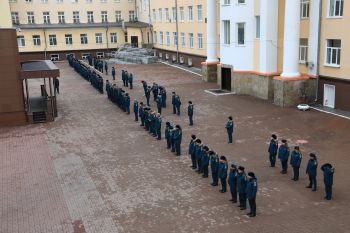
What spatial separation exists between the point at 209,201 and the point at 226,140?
5820mm

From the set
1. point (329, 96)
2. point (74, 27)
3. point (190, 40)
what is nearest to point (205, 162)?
point (329, 96)

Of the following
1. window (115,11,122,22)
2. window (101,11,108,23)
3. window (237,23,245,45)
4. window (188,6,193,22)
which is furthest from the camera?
window (115,11,122,22)

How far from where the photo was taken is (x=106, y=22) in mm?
50219

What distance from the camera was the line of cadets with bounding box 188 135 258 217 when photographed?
10.1 m

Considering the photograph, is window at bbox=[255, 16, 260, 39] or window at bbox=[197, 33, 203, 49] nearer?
window at bbox=[255, 16, 260, 39]

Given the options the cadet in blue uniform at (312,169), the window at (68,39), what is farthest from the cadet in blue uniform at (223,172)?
the window at (68,39)

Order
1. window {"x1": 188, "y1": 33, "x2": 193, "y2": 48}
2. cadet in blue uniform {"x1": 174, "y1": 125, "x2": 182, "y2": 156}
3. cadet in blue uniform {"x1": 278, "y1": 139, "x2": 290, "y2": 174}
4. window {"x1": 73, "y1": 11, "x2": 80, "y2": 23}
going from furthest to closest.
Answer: window {"x1": 73, "y1": 11, "x2": 80, "y2": 23}
window {"x1": 188, "y1": 33, "x2": 193, "y2": 48}
cadet in blue uniform {"x1": 174, "y1": 125, "x2": 182, "y2": 156}
cadet in blue uniform {"x1": 278, "y1": 139, "x2": 290, "y2": 174}

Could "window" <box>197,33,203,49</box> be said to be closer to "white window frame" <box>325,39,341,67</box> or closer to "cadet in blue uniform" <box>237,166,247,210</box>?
"white window frame" <box>325,39,341,67</box>

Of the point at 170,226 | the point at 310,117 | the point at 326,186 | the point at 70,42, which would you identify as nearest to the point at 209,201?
the point at 170,226

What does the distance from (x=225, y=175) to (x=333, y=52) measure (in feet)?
41.2

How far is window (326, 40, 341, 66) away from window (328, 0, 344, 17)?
133 centimetres

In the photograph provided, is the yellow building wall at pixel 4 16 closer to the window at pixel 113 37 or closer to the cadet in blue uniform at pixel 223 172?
the cadet in blue uniform at pixel 223 172

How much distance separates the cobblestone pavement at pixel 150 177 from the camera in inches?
398

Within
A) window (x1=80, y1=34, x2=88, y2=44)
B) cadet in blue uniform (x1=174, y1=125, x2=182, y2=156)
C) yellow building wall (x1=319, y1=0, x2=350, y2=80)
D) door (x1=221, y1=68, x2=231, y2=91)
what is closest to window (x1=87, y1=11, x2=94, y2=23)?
window (x1=80, y1=34, x2=88, y2=44)
